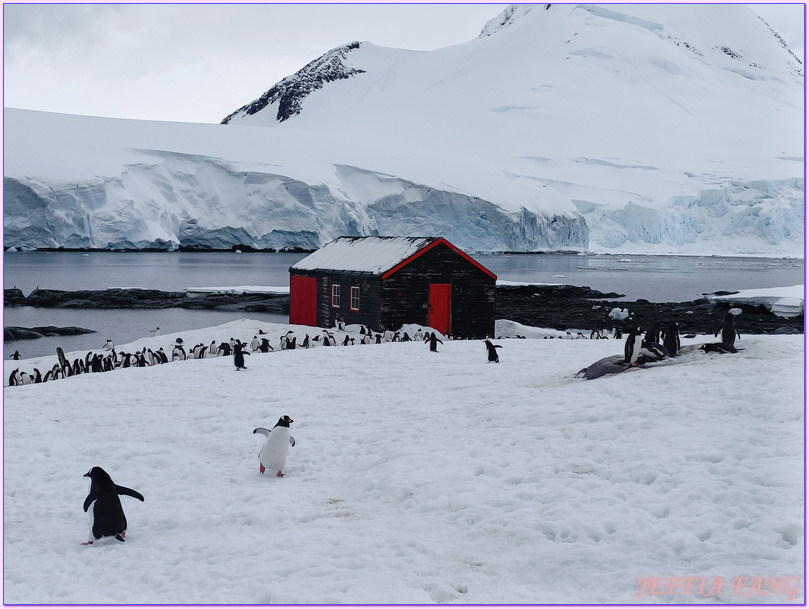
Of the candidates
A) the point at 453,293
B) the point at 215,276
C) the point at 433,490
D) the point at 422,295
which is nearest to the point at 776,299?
the point at 453,293

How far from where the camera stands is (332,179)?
246 feet

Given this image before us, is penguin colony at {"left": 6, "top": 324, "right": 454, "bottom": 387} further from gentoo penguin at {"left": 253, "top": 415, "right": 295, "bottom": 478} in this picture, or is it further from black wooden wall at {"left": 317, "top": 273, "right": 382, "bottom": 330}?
gentoo penguin at {"left": 253, "top": 415, "right": 295, "bottom": 478}

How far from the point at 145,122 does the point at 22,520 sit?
8991 cm

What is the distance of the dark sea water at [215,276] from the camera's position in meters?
35.2

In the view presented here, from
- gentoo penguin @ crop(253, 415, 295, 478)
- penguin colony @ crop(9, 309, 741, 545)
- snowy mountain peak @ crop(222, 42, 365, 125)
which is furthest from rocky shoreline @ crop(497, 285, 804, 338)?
snowy mountain peak @ crop(222, 42, 365, 125)

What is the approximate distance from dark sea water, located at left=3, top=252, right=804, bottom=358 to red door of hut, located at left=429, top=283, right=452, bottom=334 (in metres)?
8.67

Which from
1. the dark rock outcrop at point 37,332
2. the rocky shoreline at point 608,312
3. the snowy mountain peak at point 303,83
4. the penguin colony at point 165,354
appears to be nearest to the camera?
the penguin colony at point 165,354

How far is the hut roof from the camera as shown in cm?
2066

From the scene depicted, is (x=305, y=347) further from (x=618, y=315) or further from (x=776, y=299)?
(x=776, y=299)

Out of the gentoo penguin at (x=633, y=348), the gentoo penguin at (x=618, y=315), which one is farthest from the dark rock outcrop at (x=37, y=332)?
the gentoo penguin at (x=633, y=348)

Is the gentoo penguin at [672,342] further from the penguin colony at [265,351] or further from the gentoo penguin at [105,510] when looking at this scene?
the gentoo penguin at [105,510]

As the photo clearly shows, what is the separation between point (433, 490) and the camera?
654 centimetres

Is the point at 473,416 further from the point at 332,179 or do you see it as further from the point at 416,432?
the point at 332,179

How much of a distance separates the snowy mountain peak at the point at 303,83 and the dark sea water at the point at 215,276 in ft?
286
